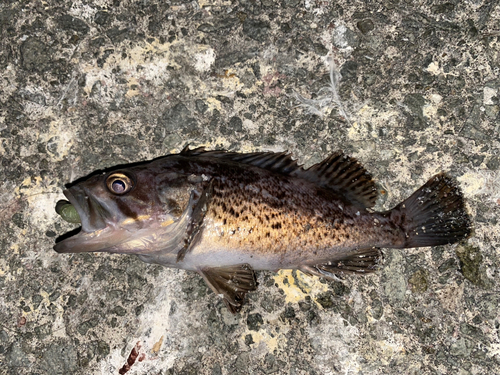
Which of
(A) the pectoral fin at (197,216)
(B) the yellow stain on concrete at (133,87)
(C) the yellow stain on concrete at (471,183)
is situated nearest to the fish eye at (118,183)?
(A) the pectoral fin at (197,216)

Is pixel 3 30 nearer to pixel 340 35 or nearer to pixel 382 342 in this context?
pixel 340 35

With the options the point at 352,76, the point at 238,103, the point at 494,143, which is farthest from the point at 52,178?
the point at 494,143

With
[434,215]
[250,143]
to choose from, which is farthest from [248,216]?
[434,215]

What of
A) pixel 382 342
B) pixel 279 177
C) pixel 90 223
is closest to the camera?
pixel 90 223

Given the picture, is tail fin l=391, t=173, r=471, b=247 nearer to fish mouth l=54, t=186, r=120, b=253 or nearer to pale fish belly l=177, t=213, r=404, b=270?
pale fish belly l=177, t=213, r=404, b=270

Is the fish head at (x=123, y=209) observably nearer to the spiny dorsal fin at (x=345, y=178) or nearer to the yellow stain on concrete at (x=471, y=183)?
the spiny dorsal fin at (x=345, y=178)

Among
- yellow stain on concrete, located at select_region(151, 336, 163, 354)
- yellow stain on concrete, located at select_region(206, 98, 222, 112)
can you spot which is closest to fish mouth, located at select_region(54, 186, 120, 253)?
yellow stain on concrete, located at select_region(151, 336, 163, 354)

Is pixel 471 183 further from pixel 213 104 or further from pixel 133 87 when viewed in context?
pixel 133 87
